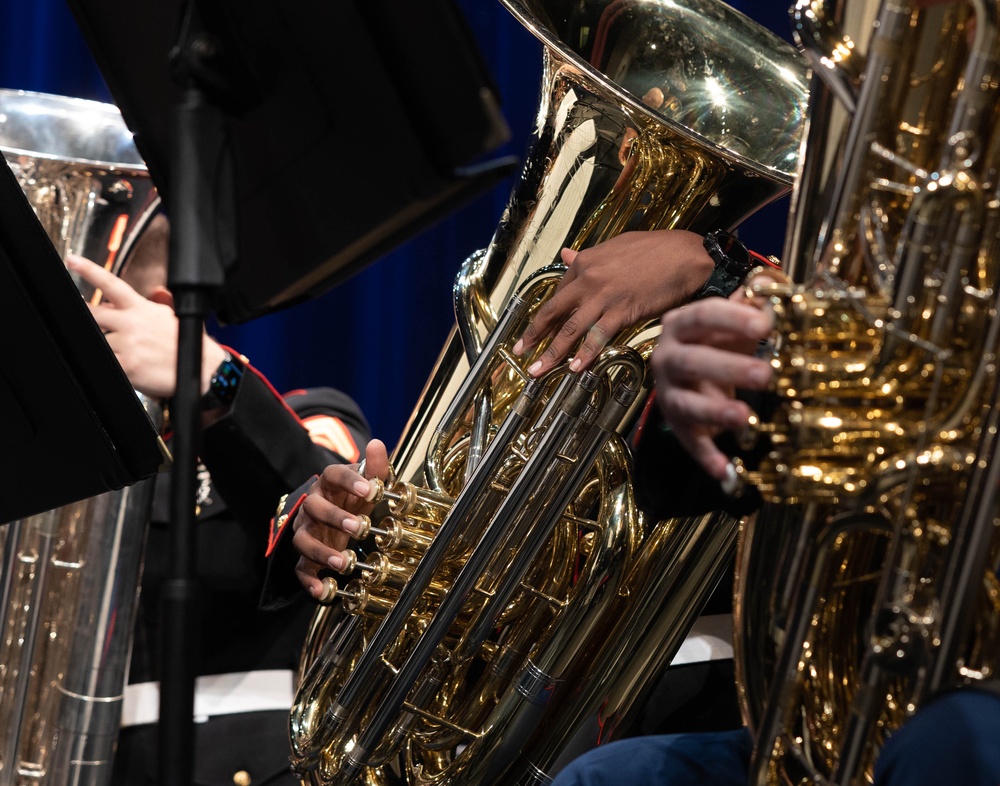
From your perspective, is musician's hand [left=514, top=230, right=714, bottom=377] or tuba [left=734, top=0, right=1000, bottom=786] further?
musician's hand [left=514, top=230, right=714, bottom=377]

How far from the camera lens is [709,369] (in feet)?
1.98

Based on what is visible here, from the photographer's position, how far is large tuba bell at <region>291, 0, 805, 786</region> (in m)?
0.96

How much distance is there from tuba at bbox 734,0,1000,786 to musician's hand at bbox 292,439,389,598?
1.47 ft

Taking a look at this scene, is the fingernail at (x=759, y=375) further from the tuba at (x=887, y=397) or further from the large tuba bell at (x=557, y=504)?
the large tuba bell at (x=557, y=504)

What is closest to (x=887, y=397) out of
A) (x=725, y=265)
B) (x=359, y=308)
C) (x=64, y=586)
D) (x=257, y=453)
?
(x=725, y=265)

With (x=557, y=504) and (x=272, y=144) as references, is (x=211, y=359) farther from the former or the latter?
(x=272, y=144)

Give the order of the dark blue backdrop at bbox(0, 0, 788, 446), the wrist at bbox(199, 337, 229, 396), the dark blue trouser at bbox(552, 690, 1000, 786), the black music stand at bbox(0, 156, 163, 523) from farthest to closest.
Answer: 1. the dark blue backdrop at bbox(0, 0, 788, 446)
2. the wrist at bbox(199, 337, 229, 396)
3. the black music stand at bbox(0, 156, 163, 523)
4. the dark blue trouser at bbox(552, 690, 1000, 786)

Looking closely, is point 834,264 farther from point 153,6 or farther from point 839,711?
point 153,6

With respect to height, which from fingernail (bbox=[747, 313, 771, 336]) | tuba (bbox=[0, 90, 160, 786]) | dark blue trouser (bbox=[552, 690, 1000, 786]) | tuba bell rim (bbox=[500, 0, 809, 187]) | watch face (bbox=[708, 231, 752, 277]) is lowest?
tuba (bbox=[0, 90, 160, 786])

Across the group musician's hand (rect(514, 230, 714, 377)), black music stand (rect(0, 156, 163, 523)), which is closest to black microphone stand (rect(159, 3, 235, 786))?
black music stand (rect(0, 156, 163, 523))

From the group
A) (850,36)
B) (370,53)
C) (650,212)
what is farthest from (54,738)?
(850,36)

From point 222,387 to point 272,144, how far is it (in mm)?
855

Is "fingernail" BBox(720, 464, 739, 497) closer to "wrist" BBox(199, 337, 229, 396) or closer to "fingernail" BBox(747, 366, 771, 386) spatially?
"fingernail" BBox(747, 366, 771, 386)

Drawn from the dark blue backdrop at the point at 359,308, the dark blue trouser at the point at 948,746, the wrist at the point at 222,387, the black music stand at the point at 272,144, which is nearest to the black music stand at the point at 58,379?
the black music stand at the point at 272,144
